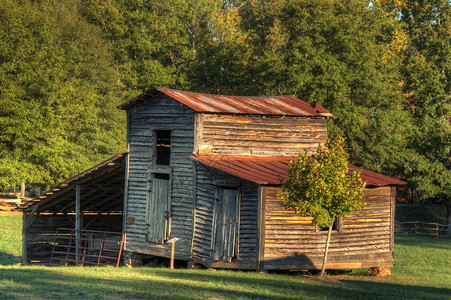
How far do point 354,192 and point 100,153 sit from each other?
34.6 m

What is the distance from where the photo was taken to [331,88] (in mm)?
49812

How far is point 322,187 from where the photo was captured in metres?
25.5

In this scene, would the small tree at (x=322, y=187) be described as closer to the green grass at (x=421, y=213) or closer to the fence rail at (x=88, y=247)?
the fence rail at (x=88, y=247)

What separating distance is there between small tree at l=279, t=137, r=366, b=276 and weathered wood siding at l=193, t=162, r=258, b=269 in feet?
5.68

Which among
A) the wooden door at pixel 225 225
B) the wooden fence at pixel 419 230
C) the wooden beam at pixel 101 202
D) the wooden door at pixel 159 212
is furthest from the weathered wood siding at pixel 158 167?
the wooden fence at pixel 419 230

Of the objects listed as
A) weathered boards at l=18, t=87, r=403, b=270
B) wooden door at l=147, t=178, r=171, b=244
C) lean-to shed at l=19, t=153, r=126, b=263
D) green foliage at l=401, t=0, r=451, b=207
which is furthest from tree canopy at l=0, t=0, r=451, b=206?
wooden door at l=147, t=178, r=171, b=244

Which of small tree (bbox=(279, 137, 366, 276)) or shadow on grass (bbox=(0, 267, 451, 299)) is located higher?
small tree (bbox=(279, 137, 366, 276))

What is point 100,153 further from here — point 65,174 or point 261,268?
point 261,268

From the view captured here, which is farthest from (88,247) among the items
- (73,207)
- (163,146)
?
(163,146)

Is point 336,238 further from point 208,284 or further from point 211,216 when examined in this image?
point 208,284

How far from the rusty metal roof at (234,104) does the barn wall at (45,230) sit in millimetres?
8448

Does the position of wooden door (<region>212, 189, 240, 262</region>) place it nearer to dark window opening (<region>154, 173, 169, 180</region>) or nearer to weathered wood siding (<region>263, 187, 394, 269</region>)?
weathered wood siding (<region>263, 187, 394, 269</region>)

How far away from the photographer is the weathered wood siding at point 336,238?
2744 cm

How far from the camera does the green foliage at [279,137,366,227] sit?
25.6 m
